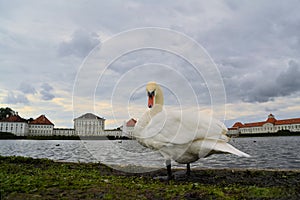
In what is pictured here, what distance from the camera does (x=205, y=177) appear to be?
7.89 meters

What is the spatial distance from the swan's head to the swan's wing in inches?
26.4

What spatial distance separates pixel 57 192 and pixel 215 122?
4.17 metres

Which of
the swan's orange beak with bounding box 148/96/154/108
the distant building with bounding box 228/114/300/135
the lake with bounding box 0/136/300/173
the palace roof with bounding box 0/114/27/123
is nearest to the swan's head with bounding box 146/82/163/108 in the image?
the swan's orange beak with bounding box 148/96/154/108

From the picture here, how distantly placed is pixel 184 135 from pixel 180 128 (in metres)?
0.19

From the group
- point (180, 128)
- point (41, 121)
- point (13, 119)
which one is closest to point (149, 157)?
point (180, 128)

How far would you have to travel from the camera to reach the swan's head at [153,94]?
25.3ft

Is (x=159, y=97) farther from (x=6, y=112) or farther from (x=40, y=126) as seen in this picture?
(x=6, y=112)

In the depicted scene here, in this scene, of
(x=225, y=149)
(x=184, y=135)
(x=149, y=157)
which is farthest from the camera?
(x=149, y=157)

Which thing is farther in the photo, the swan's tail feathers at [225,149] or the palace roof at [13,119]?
the palace roof at [13,119]

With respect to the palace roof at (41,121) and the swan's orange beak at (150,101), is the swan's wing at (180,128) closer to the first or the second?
the swan's orange beak at (150,101)

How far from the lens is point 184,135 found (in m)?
6.80

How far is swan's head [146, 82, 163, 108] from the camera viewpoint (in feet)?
25.3

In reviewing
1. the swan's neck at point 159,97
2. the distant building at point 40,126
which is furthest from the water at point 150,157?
the distant building at point 40,126

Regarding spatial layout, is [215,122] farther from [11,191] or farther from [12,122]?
[12,122]
